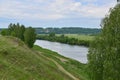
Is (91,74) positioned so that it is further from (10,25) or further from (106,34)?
(10,25)

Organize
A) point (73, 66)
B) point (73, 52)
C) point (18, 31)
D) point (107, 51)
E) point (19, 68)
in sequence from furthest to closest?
point (73, 52), point (18, 31), point (73, 66), point (19, 68), point (107, 51)

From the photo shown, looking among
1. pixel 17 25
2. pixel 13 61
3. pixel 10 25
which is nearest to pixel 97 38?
pixel 13 61

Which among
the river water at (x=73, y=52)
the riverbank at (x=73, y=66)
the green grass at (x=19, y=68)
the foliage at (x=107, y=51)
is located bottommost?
the river water at (x=73, y=52)

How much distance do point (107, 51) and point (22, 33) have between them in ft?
241

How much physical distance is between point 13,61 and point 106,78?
66.8 feet

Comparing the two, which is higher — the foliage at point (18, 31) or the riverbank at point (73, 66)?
the foliage at point (18, 31)

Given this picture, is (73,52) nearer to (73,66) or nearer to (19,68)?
(73,66)

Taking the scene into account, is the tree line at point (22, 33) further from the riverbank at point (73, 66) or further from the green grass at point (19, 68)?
the green grass at point (19, 68)

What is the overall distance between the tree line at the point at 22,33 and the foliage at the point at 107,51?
58.3m

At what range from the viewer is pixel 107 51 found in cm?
2492

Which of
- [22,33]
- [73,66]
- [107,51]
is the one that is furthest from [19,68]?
[22,33]

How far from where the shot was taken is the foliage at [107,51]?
79.4 feet

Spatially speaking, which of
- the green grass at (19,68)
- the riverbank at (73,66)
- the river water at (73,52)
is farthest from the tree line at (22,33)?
the green grass at (19,68)

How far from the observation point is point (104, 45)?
Answer: 25.9 metres
